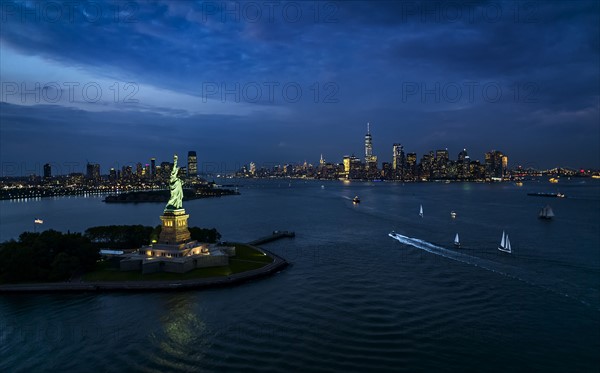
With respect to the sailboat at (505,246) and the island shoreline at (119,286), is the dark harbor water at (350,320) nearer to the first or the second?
the island shoreline at (119,286)

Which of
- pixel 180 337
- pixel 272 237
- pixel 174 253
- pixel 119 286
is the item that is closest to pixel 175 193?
pixel 174 253

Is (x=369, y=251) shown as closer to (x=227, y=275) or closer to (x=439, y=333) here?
(x=227, y=275)

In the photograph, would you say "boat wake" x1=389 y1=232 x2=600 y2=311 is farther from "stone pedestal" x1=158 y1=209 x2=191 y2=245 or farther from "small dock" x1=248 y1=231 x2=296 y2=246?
"stone pedestal" x1=158 y1=209 x2=191 y2=245

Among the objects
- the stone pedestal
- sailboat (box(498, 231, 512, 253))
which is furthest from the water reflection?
sailboat (box(498, 231, 512, 253))

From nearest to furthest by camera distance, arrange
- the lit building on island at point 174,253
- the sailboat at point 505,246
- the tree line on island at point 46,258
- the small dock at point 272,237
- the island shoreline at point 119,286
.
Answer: the island shoreline at point 119,286, the tree line on island at point 46,258, the lit building on island at point 174,253, the sailboat at point 505,246, the small dock at point 272,237

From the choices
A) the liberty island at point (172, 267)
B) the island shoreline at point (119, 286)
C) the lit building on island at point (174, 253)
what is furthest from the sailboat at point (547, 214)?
the island shoreline at point (119, 286)

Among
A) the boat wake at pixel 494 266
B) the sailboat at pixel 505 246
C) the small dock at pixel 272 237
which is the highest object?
the sailboat at pixel 505 246

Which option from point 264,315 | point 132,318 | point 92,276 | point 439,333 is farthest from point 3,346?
point 439,333

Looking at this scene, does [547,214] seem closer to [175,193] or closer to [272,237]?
[272,237]
